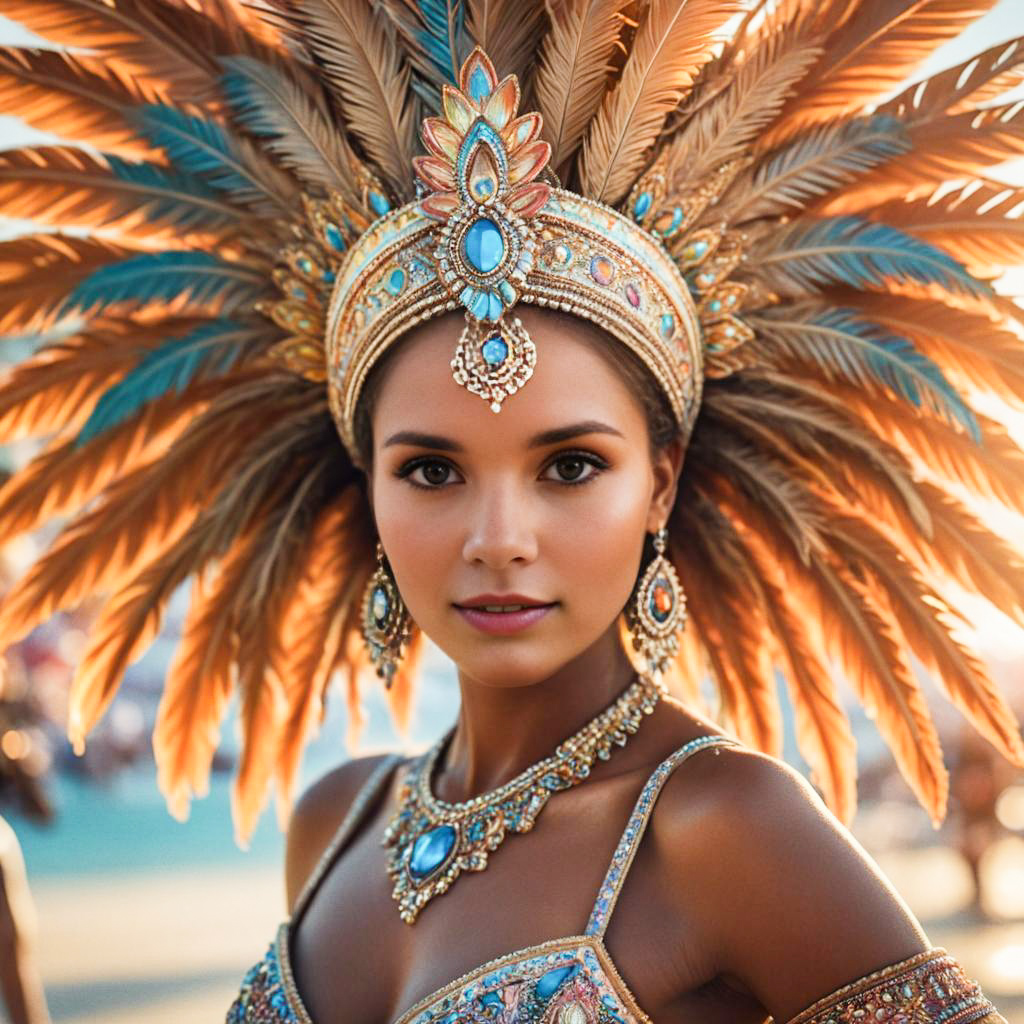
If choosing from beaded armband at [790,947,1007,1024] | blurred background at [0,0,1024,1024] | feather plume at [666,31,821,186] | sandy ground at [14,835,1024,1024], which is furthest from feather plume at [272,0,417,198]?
sandy ground at [14,835,1024,1024]

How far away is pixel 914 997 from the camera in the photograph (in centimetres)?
190

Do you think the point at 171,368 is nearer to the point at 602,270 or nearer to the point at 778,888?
the point at 602,270

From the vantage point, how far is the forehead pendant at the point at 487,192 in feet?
7.27

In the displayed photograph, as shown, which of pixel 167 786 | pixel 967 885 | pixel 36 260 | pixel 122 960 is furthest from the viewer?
pixel 967 885

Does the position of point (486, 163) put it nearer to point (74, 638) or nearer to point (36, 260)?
point (36, 260)

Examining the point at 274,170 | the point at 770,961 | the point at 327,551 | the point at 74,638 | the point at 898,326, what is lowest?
the point at 770,961

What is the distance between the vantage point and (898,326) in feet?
8.25

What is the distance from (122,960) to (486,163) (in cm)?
580

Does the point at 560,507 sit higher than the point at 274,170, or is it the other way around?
the point at 274,170

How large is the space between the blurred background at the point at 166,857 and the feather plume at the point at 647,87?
2960 millimetres

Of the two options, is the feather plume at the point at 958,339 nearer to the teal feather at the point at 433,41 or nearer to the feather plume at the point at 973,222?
the feather plume at the point at 973,222

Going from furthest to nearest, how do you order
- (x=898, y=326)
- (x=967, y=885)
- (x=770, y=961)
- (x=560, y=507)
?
1. (x=967, y=885)
2. (x=898, y=326)
3. (x=560, y=507)
4. (x=770, y=961)

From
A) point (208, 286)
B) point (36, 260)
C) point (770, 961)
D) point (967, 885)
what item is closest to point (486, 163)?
point (208, 286)

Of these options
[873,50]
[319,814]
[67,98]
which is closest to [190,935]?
[319,814]
